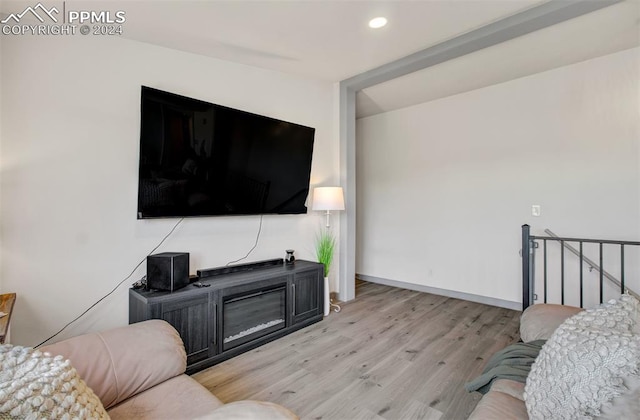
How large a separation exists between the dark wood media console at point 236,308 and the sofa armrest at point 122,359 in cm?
71

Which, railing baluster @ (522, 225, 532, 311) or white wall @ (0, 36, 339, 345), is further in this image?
railing baluster @ (522, 225, 532, 311)

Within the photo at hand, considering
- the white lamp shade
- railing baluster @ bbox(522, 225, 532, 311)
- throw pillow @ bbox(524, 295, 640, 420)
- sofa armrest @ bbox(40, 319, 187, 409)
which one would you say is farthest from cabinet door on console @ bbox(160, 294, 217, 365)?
railing baluster @ bbox(522, 225, 532, 311)

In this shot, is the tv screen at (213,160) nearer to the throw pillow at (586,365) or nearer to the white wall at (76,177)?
the white wall at (76,177)

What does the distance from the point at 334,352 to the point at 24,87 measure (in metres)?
3.00

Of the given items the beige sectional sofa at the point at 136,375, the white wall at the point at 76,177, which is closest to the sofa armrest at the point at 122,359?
the beige sectional sofa at the point at 136,375

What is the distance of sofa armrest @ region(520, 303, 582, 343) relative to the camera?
1578 millimetres

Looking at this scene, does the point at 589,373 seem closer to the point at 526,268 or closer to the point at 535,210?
the point at 526,268

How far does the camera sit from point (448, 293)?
162 inches

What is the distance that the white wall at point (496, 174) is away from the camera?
3045 millimetres

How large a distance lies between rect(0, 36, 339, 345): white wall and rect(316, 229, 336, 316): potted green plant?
4.23 feet

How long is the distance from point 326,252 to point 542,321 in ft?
7.27

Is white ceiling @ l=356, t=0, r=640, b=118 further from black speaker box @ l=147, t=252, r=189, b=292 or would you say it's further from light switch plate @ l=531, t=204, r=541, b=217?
black speaker box @ l=147, t=252, r=189, b=292

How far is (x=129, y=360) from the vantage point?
1.30 metres

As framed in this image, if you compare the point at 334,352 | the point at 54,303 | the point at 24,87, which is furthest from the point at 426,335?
the point at 24,87
